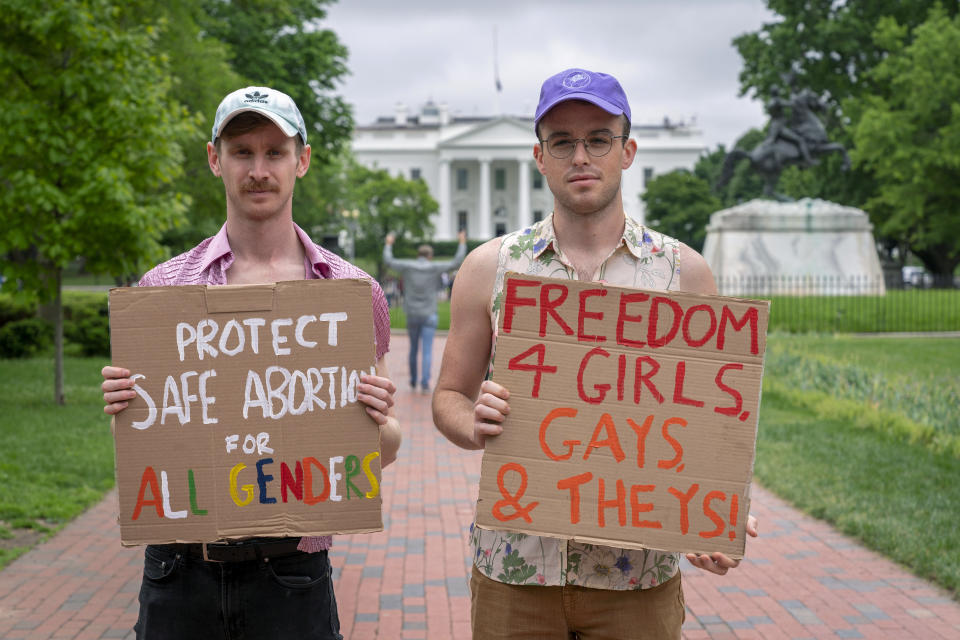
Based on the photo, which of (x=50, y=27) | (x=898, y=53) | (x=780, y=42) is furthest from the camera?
(x=780, y=42)

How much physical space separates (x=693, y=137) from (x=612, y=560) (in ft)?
358

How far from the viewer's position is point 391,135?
109438 millimetres

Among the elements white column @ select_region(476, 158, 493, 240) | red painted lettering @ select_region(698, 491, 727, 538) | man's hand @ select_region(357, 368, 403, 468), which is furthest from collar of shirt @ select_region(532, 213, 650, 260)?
white column @ select_region(476, 158, 493, 240)

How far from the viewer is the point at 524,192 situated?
10125cm

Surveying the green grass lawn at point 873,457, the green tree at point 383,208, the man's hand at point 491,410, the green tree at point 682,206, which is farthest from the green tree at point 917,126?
the man's hand at point 491,410

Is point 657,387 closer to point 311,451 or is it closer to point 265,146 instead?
point 311,451

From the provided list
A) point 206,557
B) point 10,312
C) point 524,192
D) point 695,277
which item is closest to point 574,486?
point 695,277

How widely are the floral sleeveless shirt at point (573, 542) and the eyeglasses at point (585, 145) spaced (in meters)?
0.20

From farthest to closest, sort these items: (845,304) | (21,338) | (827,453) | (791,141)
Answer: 1. (791,141)
2. (845,304)
3. (21,338)
4. (827,453)

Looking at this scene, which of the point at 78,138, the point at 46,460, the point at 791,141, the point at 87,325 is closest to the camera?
the point at 46,460

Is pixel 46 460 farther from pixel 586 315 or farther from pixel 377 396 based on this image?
pixel 586 315

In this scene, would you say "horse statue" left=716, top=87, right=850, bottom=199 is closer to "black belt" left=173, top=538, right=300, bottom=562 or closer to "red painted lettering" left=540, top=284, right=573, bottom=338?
"red painted lettering" left=540, top=284, right=573, bottom=338

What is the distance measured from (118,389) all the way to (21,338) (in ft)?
53.6

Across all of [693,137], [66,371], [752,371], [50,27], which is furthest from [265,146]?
[693,137]
